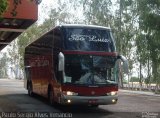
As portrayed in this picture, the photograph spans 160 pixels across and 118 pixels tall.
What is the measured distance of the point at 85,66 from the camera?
17094 mm

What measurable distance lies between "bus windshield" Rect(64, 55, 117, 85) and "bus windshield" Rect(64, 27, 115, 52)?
0.44 meters

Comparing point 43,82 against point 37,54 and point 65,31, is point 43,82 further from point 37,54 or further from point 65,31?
point 65,31

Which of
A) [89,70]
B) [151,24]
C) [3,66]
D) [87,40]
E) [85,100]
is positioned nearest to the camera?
[85,100]

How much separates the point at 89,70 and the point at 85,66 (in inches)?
9.5

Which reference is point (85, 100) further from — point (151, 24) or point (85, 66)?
point (151, 24)

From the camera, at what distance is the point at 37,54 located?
23.0 m

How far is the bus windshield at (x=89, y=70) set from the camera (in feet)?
55.6

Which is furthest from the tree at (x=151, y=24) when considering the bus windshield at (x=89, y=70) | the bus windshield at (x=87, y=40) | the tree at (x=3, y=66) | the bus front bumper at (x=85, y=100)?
the tree at (x=3, y=66)

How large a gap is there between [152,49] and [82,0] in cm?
2095

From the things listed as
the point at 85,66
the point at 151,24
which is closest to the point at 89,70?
the point at 85,66

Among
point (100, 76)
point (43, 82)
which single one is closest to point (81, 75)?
point (100, 76)

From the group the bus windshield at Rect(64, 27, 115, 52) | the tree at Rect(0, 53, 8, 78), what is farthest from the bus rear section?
the tree at Rect(0, 53, 8, 78)

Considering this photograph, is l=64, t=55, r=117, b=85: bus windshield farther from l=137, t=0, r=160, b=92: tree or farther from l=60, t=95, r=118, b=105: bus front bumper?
l=137, t=0, r=160, b=92: tree

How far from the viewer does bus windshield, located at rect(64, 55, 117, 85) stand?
17.0 metres
